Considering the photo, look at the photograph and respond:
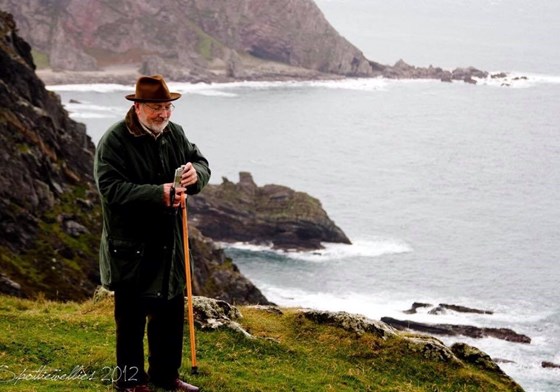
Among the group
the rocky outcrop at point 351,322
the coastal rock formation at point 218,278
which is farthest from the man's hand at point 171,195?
the coastal rock formation at point 218,278

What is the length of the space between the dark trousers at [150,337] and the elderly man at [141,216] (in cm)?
1

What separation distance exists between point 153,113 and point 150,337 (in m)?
2.74

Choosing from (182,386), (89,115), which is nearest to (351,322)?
(182,386)

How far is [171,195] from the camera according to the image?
904 centimetres

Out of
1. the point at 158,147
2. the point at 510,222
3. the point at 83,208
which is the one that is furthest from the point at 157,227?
the point at 510,222

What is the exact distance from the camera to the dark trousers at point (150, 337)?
371 inches

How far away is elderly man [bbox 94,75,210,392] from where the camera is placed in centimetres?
902

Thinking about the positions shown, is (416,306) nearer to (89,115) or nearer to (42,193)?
(42,193)

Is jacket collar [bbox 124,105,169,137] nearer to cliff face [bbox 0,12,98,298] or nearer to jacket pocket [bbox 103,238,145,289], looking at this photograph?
jacket pocket [bbox 103,238,145,289]

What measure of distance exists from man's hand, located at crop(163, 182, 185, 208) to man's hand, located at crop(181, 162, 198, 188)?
120 millimetres

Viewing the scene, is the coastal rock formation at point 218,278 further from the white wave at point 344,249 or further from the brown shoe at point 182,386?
the brown shoe at point 182,386

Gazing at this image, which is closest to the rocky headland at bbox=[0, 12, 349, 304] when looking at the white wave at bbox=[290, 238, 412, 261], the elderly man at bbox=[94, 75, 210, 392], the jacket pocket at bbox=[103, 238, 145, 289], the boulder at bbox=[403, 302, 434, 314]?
the boulder at bbox=[403, 302, 434, 314]

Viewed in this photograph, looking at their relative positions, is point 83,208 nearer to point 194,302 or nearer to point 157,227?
point 194,302

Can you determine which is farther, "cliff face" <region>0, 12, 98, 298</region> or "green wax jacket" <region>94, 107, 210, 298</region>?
"cliff face" <region>0, 12, 98, 298</region>
